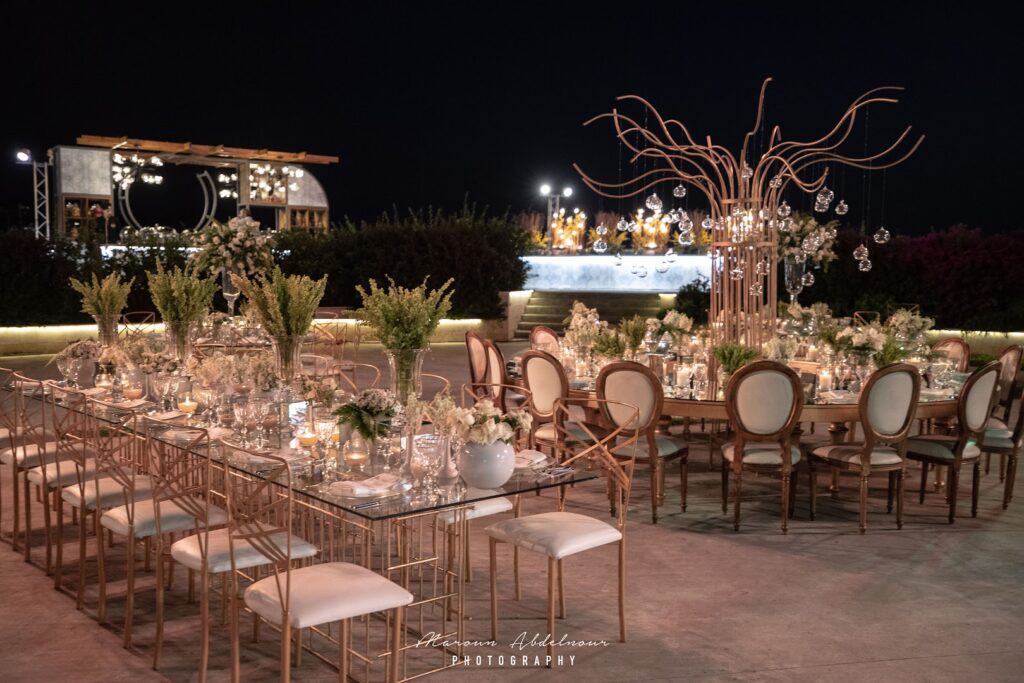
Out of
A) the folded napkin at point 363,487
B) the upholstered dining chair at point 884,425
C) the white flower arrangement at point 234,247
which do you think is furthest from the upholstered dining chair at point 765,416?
the white flower arrangement at point 234,247

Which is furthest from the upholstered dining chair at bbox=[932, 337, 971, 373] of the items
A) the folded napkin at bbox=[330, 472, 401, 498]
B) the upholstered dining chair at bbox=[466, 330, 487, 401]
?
the folded napkin at bbox=[330, 472, 401, 498]

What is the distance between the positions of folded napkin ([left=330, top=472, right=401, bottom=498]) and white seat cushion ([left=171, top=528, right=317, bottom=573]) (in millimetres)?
277

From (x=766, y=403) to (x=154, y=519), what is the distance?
3.42m

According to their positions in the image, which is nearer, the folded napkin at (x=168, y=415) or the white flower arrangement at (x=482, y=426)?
the white flower arrangement at (x=482, y=426)

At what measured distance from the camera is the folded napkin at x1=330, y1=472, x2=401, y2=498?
360cm

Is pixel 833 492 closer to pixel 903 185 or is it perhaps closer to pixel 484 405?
pixel 484 405

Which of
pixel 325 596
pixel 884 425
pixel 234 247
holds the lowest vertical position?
pixel 325 596

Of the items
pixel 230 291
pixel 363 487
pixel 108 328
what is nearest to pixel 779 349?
pixel 363 487

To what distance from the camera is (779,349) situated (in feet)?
23.6

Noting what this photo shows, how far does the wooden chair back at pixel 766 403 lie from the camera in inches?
228

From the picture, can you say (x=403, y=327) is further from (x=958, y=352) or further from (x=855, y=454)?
(x=958, y=352)

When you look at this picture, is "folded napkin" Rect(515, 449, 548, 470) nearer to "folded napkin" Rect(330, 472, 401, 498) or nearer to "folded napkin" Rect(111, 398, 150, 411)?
"folded napkin" Rect(330, 472, 401, 498)

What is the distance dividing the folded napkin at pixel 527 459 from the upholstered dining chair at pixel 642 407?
1652mm

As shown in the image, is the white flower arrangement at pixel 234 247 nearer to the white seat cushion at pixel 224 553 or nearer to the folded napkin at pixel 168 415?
the folded napkin at pixel 168 415
